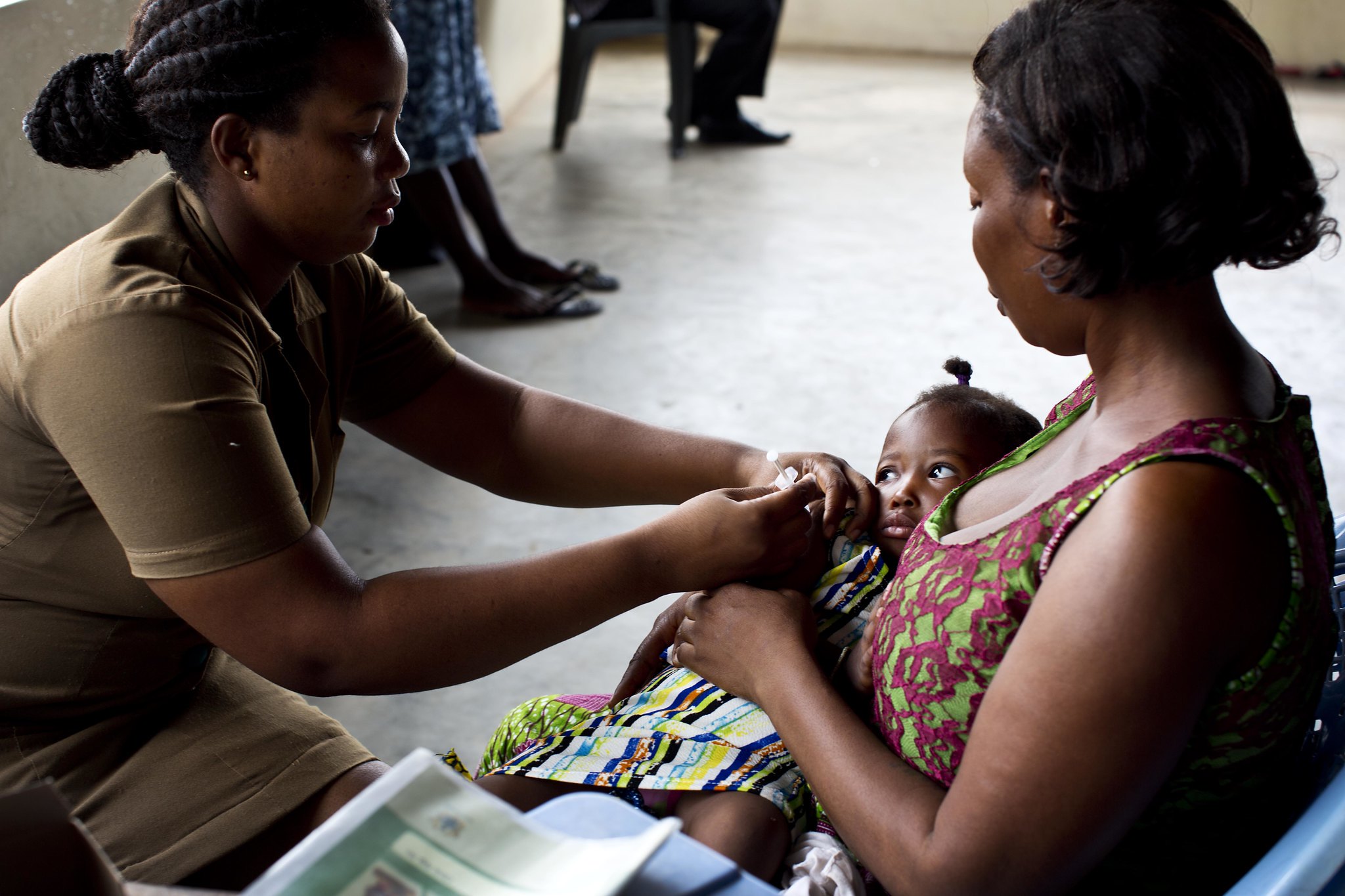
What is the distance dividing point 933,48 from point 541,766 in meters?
8.93

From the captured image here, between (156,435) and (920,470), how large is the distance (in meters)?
1.07

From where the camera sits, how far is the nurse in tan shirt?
124cm

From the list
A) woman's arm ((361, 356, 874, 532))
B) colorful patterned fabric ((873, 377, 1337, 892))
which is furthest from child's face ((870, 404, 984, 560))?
colorful patterned fabric ((873, 377, 1337, 892))

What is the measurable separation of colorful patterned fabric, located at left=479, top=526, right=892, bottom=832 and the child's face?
4.1 inches

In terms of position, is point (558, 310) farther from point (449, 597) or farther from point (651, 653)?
point (449, 597)

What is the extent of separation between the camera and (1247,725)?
3.29ft

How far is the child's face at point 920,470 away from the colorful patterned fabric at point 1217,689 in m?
0.49

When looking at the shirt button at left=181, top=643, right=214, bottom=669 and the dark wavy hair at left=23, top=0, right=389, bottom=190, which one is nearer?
the dark wavy hair at left=23, top=0, right=389, bottom=190

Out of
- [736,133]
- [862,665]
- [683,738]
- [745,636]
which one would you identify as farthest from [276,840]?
[736,133]

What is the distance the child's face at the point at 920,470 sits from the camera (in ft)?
5.70

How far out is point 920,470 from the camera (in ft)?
5.81

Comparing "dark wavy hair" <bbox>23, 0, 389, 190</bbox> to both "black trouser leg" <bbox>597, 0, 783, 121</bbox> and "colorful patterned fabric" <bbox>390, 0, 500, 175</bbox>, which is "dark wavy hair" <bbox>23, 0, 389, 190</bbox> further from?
"black trouser leg" <bbox>597, 0, 783, 121</bbox>

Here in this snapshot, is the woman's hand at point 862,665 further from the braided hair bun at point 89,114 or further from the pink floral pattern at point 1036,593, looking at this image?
the braided hair bun at point 89,114

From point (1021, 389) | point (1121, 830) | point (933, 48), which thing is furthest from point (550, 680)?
point (933, 48)
